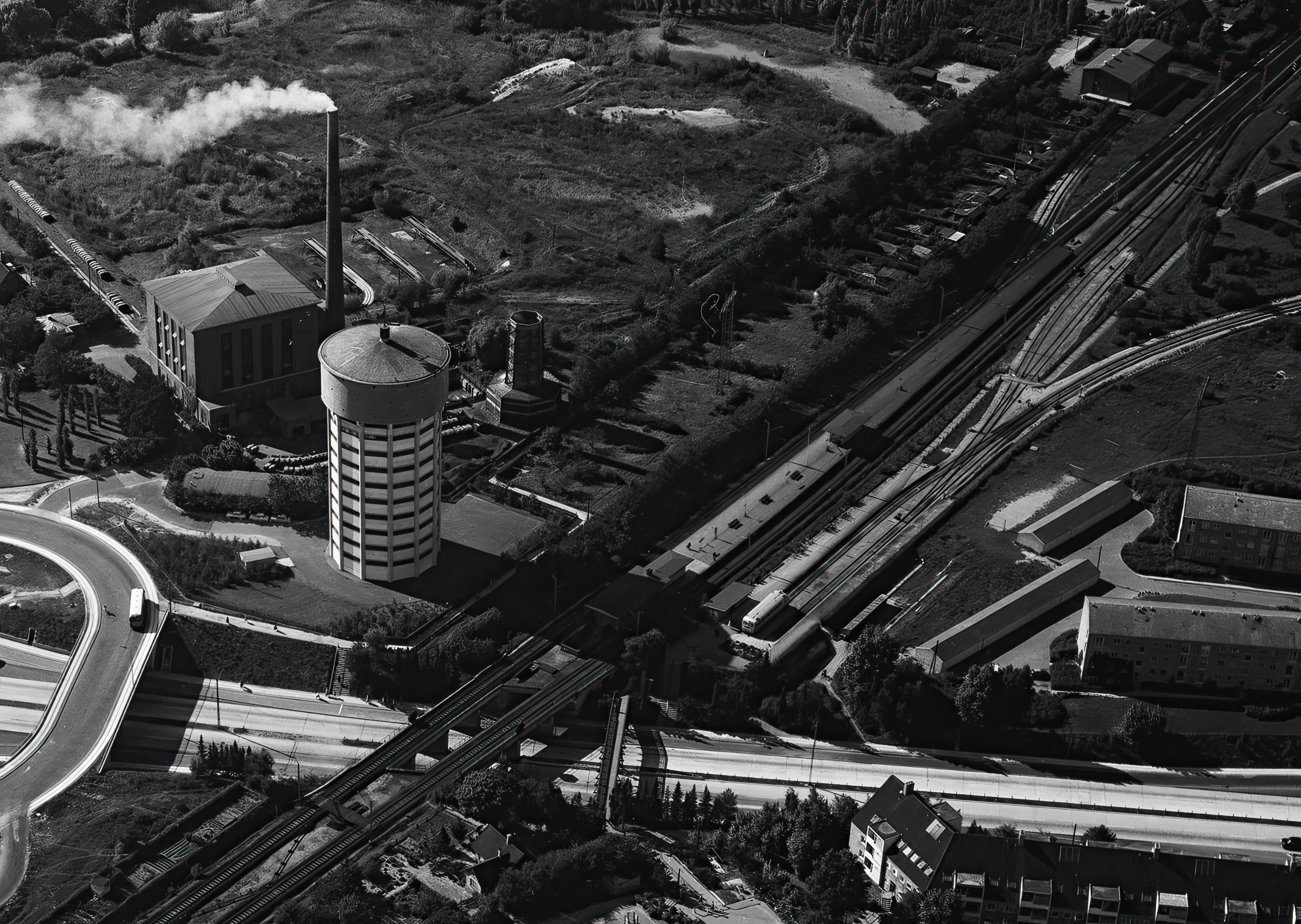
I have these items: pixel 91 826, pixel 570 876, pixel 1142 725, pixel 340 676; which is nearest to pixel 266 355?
pixel 340 676

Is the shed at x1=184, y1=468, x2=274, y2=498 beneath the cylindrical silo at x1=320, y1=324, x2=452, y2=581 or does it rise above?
beneath

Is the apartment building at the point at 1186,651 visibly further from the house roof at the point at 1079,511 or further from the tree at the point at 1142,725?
the house roof at the point at 1079,511

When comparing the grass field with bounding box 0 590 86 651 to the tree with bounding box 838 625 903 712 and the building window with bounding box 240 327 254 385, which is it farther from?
the tree with bounding box 838 625 903 712

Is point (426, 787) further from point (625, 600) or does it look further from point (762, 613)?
point (762, 613)

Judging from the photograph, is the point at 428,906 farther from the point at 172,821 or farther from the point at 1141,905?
the point at 1141,905

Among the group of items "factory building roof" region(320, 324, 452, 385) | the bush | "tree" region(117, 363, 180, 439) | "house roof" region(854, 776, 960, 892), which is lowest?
the bush

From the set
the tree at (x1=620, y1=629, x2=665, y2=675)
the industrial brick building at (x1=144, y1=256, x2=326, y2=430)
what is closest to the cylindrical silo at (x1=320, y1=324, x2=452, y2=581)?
the tree at (x1=620, y1=629, x2=665, y2=675)

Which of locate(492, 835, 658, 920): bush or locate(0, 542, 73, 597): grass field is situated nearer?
locate(492, 835, 658, 920): bush
